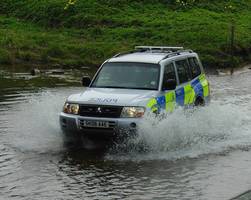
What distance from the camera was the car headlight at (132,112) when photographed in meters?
10.9

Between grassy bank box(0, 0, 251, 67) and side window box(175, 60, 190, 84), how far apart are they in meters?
14.0

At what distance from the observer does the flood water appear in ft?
29.0

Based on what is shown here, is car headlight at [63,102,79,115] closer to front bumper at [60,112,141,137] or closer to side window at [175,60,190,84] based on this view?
front bumper at [60,112,141,137]

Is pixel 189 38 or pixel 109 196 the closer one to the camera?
pixel 109 196

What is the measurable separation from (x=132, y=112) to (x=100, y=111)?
23.5 inches

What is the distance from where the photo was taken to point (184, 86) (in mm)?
12945

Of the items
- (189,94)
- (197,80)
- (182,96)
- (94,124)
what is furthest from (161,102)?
(197,80)

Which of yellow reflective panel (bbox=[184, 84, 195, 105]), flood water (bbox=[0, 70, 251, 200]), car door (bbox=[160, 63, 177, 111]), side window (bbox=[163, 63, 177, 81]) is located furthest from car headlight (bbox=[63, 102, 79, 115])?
yellow reflective panel (bbox=[184, 84, 195, 105])

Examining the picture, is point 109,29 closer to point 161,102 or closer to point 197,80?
point 197,80

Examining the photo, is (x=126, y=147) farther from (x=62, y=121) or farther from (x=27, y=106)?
(x=27, y=106)

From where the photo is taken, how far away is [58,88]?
20.8 metres

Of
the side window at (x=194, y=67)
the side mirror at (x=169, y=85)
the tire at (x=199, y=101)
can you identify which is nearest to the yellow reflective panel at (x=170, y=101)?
the side mirror at (x=169, y=85)

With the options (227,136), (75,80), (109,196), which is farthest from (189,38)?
(109,196)

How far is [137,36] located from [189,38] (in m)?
2.75
